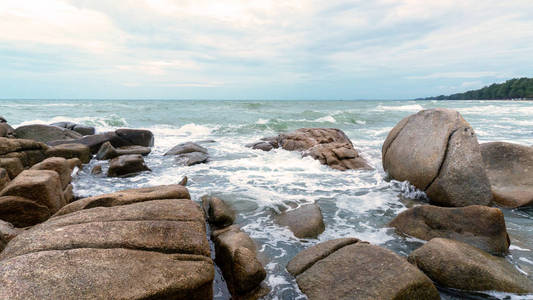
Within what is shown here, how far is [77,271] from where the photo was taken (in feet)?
7.95

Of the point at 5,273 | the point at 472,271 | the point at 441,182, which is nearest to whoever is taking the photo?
the point at 5,273

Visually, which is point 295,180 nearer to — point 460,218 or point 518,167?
point 460,218

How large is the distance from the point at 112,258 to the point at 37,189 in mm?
2968

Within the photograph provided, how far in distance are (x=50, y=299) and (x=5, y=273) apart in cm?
51

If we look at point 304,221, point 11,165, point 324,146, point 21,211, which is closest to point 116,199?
point 21,211

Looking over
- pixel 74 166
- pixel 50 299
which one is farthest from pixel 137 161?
pixel 50 299

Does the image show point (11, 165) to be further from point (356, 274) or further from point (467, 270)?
point (467, 270)

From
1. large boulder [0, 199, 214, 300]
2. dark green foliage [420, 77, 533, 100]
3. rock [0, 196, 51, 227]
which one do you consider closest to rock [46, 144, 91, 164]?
rock [0, 196, 51, 227]

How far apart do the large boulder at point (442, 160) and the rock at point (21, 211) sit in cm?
652

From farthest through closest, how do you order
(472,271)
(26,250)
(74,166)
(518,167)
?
(74,166), (518,167), (472,271), (26,250)

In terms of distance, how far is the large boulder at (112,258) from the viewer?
2293 mm

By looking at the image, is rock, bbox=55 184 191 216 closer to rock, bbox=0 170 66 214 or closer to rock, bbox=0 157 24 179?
rock, bbox=0 170 66 214

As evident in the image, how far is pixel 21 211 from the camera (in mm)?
4551

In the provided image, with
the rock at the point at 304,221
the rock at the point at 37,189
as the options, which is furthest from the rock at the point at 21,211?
the rock at the point at 304,221
